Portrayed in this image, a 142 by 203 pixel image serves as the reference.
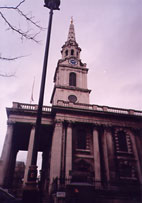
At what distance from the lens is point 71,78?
3338 centimetres

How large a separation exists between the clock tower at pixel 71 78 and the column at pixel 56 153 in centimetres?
766

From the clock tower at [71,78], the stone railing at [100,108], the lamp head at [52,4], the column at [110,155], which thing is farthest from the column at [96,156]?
the lamp head at [52,4]

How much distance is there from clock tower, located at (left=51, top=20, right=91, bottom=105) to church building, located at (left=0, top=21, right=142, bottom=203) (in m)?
5.53

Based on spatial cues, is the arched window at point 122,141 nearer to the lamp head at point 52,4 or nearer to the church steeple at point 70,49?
the church steeple at point 70,49

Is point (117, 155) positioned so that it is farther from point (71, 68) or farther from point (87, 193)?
point (71, 68)

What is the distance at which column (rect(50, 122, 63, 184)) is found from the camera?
1922cm

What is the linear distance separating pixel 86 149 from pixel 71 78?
15.6 m

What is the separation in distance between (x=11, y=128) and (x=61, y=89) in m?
12.0

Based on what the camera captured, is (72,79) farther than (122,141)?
Yes

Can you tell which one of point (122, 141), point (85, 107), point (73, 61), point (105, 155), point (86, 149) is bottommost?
point (105, 155)

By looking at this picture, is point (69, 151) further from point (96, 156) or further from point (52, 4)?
point (52, 4)

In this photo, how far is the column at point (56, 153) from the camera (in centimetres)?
1922

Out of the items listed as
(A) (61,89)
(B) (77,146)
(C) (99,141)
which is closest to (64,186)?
(B) (77,146)

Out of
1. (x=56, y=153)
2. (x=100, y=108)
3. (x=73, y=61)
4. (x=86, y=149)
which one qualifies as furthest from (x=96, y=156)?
(x=73, y=61)
